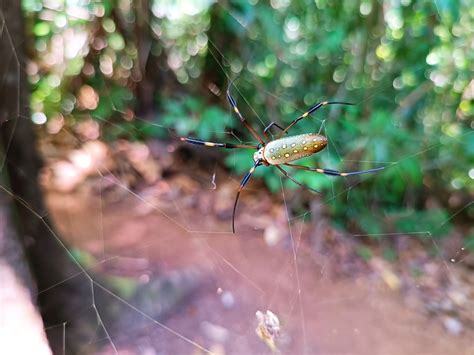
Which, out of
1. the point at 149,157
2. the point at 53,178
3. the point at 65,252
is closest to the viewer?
the point at 65,252

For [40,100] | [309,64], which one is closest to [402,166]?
[309,64]

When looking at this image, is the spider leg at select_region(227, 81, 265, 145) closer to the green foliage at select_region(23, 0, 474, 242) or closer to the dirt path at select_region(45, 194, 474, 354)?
the green foliage at select_region(23, 0, 474, 242)

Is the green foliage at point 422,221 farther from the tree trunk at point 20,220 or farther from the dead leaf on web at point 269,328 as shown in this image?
the tree trunk at point 20,220

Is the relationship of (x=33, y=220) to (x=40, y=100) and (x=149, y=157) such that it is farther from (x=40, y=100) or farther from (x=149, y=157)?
(x=149, y=157)

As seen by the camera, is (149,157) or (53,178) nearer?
(53,178)

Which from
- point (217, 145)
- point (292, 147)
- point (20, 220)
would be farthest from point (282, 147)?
point (20, 220)

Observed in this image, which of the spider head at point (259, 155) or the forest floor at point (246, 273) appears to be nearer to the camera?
the forest floor at point (246, 273)

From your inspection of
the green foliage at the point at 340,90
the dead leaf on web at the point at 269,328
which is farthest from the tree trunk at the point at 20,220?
the dead leaf on web at the point at 269,328

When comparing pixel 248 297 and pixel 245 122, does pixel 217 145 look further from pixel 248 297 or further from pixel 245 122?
pixel 248 297

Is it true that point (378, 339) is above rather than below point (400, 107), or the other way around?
below
